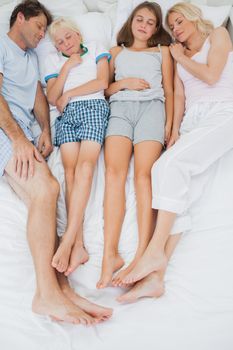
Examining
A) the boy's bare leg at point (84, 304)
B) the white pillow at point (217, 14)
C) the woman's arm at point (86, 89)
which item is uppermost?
the white pillow at point (217, 14)

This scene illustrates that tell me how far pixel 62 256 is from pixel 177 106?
0.91 metres

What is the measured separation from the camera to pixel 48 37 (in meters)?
1.84

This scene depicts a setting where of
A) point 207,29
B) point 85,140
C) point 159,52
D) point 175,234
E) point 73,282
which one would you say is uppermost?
point 207,29

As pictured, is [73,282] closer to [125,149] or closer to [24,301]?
[24,301]

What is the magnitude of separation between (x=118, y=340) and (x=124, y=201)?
1.69 feet

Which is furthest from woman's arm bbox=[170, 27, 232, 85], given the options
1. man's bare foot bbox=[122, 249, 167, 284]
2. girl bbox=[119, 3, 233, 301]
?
man's bare foot bbox=[122, 249, 167, 284]

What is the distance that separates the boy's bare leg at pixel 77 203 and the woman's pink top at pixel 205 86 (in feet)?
1.67

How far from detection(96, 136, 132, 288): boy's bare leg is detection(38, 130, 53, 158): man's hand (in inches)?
10.6

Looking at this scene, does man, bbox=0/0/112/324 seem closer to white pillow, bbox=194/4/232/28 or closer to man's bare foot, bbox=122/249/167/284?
man's bare foot, bbox=122/249/167/284

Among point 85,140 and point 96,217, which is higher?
point 85,140

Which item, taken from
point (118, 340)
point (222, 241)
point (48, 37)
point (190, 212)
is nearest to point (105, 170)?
point (190, 212)

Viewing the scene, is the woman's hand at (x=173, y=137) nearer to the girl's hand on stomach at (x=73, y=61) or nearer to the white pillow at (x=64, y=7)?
the girl's hand on stomach at (x=73, y=61)

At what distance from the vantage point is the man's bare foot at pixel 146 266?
43.2 inches

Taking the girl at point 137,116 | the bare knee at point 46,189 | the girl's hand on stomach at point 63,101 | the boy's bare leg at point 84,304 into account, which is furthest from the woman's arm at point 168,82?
the boy's bare leg at point 84,304
